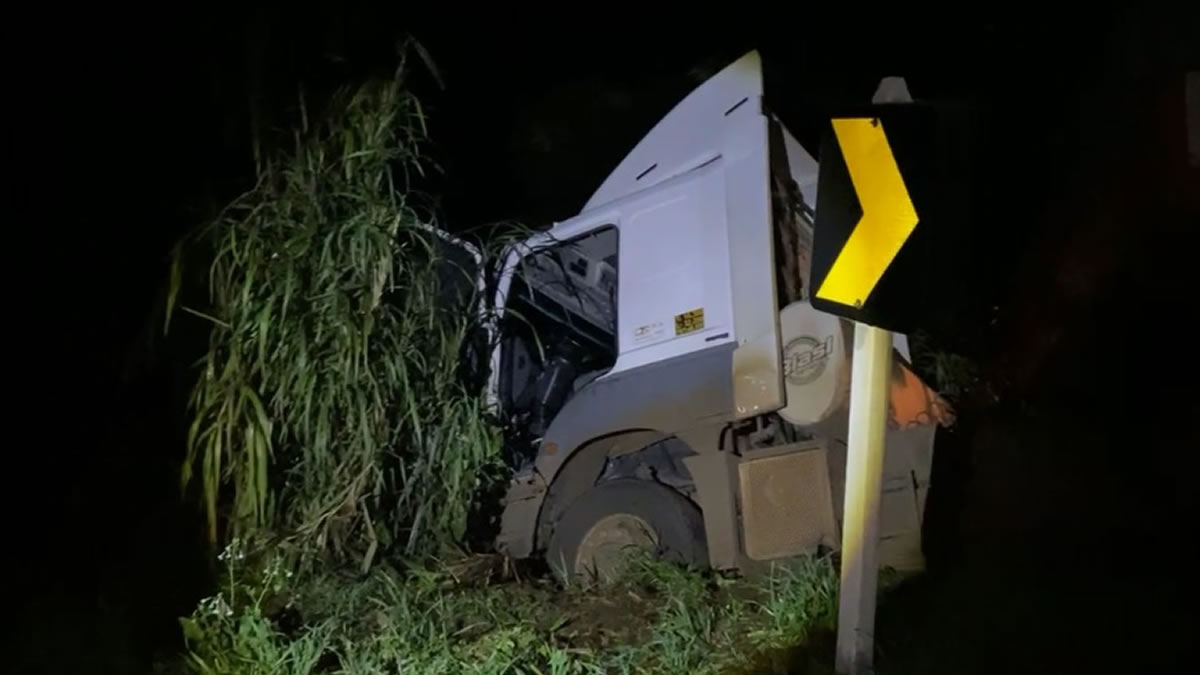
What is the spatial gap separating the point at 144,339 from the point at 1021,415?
4279mm

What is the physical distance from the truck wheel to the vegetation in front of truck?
0.24 m

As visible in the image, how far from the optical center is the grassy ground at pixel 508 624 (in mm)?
4078

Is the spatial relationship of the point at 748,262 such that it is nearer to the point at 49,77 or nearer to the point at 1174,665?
the point at 1174,665

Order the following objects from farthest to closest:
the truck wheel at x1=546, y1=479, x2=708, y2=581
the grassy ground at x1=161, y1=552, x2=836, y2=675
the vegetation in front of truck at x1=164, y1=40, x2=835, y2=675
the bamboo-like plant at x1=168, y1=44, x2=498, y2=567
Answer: the truck wheel at x1=546, y1=479, x2=708, y2=581 → the bamboo-like plant at x1=168, y1=44, x2=498, y2=567 → the vegetation in front of truck at x1=164, y1=40, x2=835, y2=675 → the grassy ground at x1=161, y1=552, x2=836, y2=675

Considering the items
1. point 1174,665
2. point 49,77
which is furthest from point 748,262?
point 49,77

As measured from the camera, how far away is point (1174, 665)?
3920 millimetres

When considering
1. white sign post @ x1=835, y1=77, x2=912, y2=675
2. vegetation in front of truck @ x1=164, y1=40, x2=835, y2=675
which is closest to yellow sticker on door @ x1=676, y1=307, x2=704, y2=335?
vegetation in front of truck @ x1=164, y1=40, x2=835, y2=675

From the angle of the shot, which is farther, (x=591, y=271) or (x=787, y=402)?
(x=591, y=271)

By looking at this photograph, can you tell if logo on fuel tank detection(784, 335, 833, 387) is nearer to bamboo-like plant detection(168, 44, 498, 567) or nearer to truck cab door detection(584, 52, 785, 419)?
truck cab door detection(584, 52, 785, 419)

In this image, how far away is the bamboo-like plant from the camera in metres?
4.73

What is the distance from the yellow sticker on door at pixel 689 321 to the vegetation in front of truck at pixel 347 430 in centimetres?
104

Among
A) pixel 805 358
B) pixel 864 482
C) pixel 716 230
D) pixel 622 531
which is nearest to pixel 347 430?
pixel 622 531

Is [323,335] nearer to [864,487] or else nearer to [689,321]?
[689,321]

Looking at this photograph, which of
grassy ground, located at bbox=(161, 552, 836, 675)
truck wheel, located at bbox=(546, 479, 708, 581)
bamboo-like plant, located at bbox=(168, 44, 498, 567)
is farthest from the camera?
truck wheel, located at bbox=(546, 479, 708, 581)
